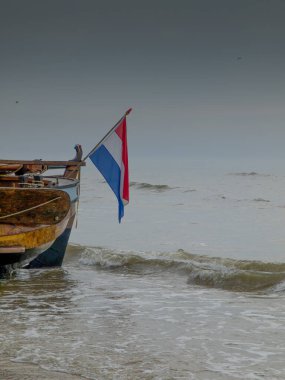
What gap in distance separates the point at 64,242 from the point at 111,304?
393cm

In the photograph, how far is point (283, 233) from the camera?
19.2 meters

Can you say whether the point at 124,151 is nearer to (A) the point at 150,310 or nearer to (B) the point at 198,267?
(B) the point at 198,267

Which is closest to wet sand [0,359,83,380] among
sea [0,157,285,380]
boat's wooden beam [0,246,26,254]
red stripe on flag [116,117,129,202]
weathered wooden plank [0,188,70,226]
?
sea [0,157,285,380]

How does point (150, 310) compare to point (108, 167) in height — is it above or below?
below

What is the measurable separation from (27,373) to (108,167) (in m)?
7.02

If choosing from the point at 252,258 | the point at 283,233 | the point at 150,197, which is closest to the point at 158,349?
the point at 252,258

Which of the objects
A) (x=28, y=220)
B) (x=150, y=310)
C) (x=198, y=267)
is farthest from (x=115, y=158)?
(x=150, y=310)

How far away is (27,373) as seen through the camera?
20.5ft

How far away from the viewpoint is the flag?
12820 millimetres

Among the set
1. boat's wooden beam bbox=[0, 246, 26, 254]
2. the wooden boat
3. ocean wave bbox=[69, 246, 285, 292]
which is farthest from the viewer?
ocean wave bbox=[69, 246, 285, 292]

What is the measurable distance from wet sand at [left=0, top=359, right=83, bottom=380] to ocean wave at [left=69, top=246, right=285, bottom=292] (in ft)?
17.1

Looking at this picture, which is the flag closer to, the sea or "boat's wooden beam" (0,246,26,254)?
the sea

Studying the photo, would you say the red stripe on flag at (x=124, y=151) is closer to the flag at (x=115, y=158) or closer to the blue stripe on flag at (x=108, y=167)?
the flag at (x=115, y=158)

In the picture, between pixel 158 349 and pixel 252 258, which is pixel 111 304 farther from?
pixel 252 258
